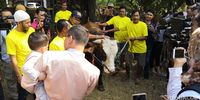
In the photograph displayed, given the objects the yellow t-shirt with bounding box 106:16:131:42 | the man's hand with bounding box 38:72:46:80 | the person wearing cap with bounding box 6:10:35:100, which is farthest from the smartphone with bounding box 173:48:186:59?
the yellow t-shirt with bounding box 106:16:131:42

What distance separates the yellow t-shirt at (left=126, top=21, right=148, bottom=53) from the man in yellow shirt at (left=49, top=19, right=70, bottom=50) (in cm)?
357

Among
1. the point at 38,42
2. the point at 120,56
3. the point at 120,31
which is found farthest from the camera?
the point at 120,56

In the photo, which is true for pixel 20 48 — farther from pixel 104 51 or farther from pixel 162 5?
pixel 162 5

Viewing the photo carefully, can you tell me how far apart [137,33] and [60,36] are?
3627 millimetres

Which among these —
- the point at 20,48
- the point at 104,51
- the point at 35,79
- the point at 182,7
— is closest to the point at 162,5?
the point at 182,7

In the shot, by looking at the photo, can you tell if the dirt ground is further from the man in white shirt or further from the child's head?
the man in white shirt

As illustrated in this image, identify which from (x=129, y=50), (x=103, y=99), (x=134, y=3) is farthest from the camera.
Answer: (x=134, y=3)

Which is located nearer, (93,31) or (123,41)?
(93,31)

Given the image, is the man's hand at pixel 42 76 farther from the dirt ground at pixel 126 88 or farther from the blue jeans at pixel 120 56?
the blue jeans at pixel 120 56

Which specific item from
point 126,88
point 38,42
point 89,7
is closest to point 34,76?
point 38,42

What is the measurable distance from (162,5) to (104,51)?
24.3 feet

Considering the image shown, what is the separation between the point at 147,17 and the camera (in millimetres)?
8953

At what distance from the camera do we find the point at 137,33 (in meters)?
Answer: 8.33

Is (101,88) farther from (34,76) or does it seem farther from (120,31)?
(34,76)
